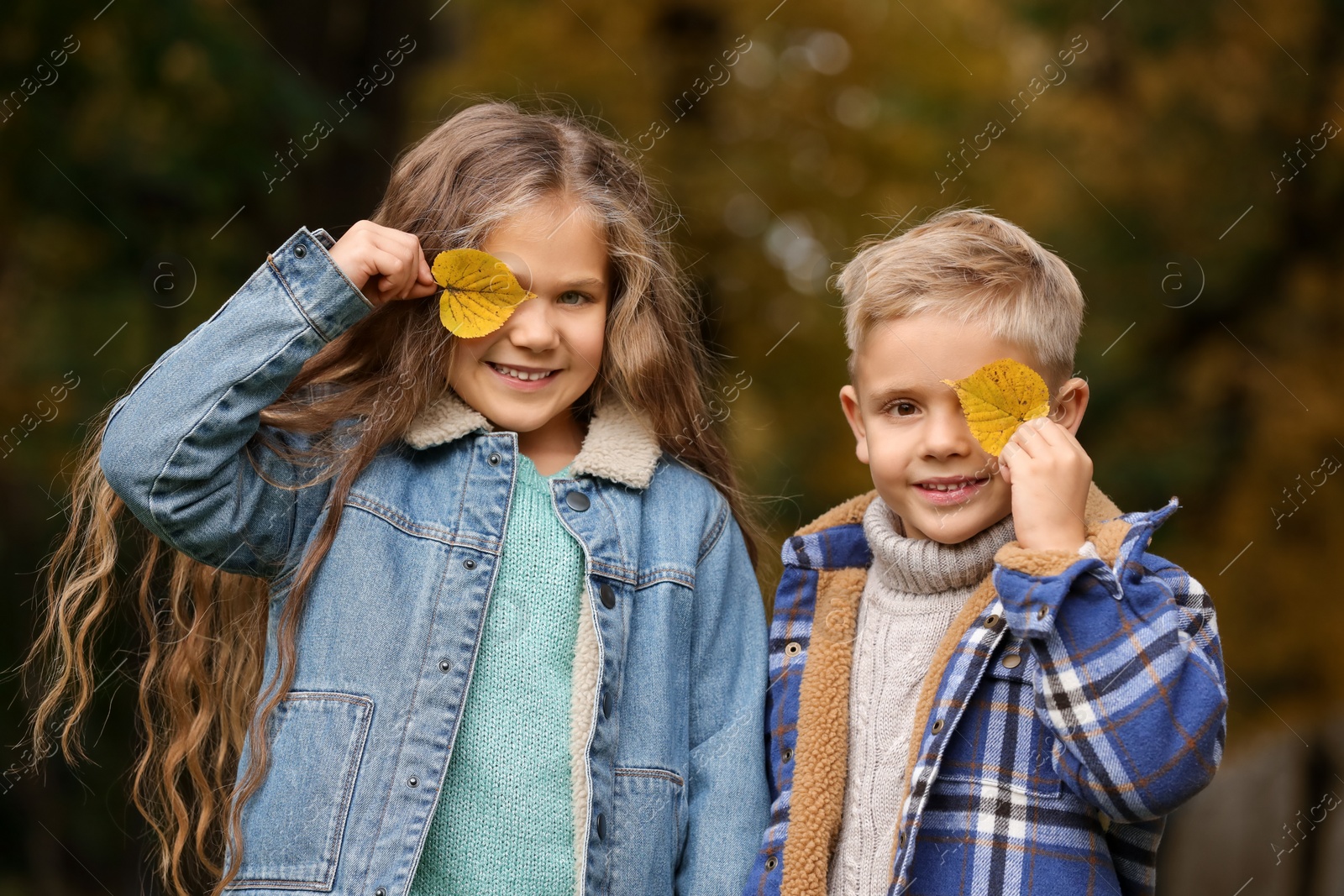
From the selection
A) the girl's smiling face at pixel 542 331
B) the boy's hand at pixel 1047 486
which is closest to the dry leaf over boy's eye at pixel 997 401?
the boy's hand at pixel 1047 486

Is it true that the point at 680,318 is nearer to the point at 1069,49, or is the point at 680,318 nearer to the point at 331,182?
the point at 331,182

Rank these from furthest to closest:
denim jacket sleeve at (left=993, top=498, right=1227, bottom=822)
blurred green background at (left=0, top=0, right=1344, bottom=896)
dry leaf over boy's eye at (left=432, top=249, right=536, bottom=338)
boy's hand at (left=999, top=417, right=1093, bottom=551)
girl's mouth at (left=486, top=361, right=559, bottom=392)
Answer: blurred green background at (left=0, top=0, right=1344, bottom=896) < girl's mouth at (left=486, top=361, right=559, bottom=392) < dry leaf over boy's eye at (left=432, top=249, right=536, bottom=338) < boy's hand at (left=999, top=417, right=1093, bottom=551) < denim jacket sleeve at (left=993, top=498, right=1227, bottom=822)

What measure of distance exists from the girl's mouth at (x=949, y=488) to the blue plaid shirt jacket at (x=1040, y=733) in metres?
0.15

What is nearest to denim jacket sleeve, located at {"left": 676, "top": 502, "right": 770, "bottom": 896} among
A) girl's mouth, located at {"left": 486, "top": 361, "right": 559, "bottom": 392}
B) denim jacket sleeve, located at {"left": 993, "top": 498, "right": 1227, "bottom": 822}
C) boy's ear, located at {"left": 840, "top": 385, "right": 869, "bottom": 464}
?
boy's ear, located at {"left": 840, "top": 385, "right": 869, "bottom": 464}

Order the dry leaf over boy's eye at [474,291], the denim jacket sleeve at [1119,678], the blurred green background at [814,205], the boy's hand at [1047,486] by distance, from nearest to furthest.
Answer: the denim jacket sleeve at [1119,678] → the boy's hand at [1047,486] → the dry leaf over boy's eye at [474,291] → the blurred green background at [814,205]

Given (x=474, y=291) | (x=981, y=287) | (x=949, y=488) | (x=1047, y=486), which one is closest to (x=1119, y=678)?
(x=1047, y=486)

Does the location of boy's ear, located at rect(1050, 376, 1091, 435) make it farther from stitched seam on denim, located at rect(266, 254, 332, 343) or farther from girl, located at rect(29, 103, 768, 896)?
stitched seam on denim, located at rect(266, 254, 332, 343)

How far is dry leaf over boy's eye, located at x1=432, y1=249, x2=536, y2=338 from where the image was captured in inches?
85.4

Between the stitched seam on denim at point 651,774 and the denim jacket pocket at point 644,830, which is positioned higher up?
the stitched seam on denim at point 651,774

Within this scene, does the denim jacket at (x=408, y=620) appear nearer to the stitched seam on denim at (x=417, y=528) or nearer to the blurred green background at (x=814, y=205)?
the stitched seam on denim at (x=417, y=528)

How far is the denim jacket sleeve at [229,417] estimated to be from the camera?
198 cm

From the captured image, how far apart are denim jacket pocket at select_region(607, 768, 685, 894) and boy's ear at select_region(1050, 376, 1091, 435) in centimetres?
89

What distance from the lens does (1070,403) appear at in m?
2.17

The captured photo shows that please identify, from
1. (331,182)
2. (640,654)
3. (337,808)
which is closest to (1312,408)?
(331,182)
